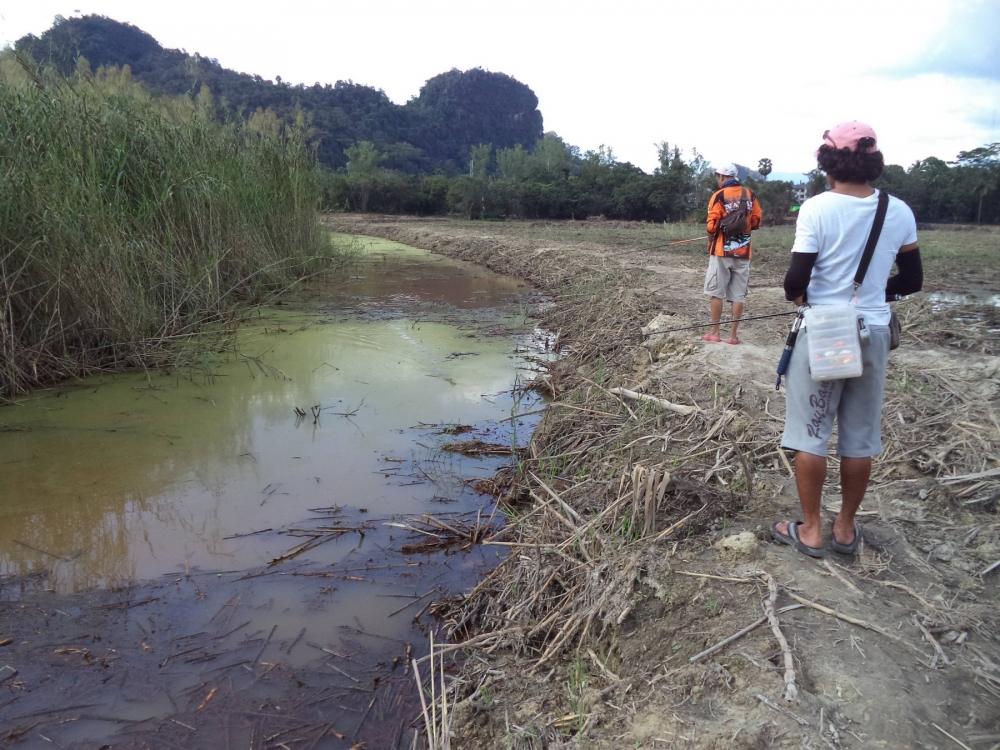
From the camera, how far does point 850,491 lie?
239 centimetres

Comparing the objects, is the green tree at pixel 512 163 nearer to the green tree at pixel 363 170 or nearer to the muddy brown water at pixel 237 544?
the green tree at pixel 363 170

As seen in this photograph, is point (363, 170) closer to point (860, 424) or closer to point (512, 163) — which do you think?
point (512, 163)

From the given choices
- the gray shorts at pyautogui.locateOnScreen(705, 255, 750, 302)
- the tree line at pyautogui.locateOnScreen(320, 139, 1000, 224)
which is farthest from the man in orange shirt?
the tree line at pyautogui.locateOnScreen(320, 139, 1000, 224)

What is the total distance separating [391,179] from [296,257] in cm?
2385

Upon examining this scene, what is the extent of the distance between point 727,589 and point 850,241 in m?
1.22

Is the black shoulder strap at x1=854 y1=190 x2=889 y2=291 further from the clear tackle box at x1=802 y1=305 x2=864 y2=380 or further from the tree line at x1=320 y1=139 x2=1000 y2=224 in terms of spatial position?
the tree line at x1=320 y1=139 x2=1000 y2=224

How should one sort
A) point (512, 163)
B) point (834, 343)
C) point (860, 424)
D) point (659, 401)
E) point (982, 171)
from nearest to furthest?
point (834, 343) → point (860, 424) → point (659, 401) → point (982, 171) → point (512, 163)

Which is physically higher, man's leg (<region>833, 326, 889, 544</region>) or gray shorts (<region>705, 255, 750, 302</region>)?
gray shorts (<region>705, 255, 750, 302</region>)

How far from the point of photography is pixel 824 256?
2.28 meters

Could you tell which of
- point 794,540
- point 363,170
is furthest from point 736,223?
point 363,170

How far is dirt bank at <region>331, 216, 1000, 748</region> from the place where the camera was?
1.79 metres

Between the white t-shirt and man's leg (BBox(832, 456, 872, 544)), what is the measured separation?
1.62 feet

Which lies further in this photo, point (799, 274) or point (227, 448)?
point (227, 448)

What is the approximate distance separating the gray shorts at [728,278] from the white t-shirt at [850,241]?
9.49 feet
